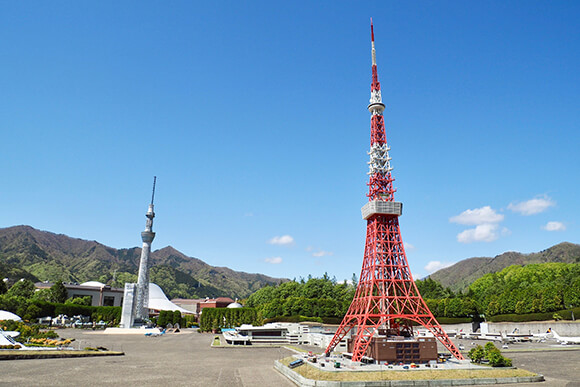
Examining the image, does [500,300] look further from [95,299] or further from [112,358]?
[95,299]

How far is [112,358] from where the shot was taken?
44.6 meters

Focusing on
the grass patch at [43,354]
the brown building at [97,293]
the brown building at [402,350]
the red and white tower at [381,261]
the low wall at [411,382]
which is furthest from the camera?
the brown building at [97,293]

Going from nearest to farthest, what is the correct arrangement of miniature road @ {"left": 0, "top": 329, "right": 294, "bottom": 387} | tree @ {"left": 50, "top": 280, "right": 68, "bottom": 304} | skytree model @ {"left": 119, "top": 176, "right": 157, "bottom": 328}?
miniature road @ {"left": 0, "top": 329, "right": 294, "bottom": 387}, skytree model @ {"left": 119, "top": 176, "right": 157, "bottom": 328}, tree @ {"left": 50, "top": 280, "right": 68, "bottom": 304}

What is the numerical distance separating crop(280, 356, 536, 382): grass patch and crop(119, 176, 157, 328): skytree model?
90.8 meters

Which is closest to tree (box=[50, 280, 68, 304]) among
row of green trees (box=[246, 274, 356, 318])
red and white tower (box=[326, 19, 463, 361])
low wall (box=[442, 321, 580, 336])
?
row of green trees (box=[246, 274, 356, 318])

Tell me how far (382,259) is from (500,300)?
216 feet

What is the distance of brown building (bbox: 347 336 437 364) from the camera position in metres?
37.2

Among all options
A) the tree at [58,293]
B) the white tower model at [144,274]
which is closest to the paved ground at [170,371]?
the white tower model at [144,274]

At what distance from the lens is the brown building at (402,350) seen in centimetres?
3716

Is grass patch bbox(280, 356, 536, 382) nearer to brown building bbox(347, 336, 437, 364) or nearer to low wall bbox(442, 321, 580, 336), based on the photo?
brown building bbox(347, 336, 437, 364)

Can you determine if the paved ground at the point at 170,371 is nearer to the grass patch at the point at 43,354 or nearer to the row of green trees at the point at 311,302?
the grass patch at the point at 43,354

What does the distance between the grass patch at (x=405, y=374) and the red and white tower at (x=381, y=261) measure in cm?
722

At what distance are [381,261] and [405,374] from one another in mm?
14010

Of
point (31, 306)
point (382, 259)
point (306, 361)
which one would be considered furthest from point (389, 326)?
point (31, 306)
